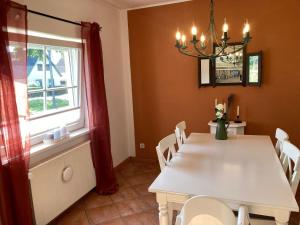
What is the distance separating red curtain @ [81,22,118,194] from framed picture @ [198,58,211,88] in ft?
4.41

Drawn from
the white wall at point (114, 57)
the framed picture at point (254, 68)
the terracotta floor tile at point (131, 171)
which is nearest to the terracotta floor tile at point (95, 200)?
the terracotta floor tile at point (131, 171)

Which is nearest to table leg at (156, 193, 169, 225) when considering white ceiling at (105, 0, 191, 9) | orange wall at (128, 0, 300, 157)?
orange wall at (128, 0, 300, 157)

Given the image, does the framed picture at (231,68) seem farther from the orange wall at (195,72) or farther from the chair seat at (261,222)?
the chair seat at (261,222)

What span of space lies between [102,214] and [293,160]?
6.16ft

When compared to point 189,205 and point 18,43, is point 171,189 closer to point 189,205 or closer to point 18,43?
point 189,205

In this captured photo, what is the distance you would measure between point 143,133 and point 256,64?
1.92 meters

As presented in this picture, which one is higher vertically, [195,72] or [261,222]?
[195,72]

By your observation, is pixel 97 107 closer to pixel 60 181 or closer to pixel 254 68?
pixel 60 181

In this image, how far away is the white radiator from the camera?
2207 millimetres

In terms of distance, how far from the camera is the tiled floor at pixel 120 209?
8.07 ft

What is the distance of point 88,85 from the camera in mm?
2832

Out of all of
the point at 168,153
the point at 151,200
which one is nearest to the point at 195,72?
the point at 168,153

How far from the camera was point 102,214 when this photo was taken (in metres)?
2.60

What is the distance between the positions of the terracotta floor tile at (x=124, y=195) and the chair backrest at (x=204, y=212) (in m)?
1.85
